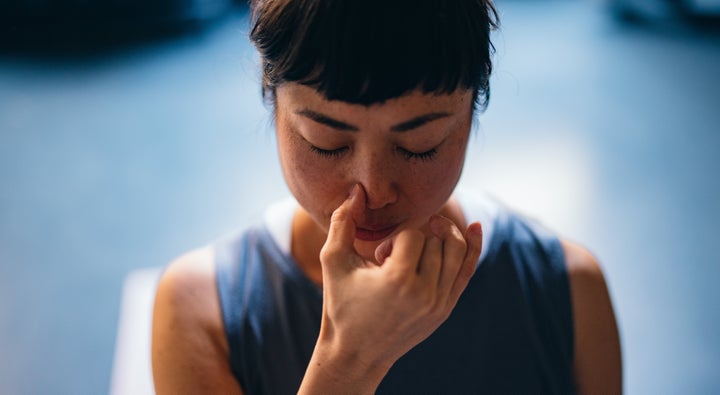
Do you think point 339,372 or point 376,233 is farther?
point 376,233

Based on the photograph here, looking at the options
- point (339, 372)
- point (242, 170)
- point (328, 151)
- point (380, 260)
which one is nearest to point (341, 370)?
point (339, 372)

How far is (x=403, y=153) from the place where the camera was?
70 cm

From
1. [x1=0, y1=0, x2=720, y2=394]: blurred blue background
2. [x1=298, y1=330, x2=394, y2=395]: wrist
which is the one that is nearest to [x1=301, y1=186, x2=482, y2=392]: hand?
[x1=298, y1=330, x2=394, y2=395]: wrist

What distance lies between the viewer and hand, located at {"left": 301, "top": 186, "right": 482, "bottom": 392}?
0.63m

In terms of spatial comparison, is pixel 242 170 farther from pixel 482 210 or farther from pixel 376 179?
pixel 376 179

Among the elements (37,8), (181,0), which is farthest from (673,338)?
(37,8)

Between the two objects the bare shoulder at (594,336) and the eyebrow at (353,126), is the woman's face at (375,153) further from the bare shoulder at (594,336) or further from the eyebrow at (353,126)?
the bare shoulder at (594,336)

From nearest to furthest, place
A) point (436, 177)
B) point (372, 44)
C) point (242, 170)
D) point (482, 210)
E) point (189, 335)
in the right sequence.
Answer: point (372, 44), point (436, 177), point (189, 335), point (482, 210), point (242, 170)

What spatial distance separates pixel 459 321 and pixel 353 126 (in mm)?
385

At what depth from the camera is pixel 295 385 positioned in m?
0.87

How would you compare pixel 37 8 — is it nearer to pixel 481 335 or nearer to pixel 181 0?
pixel 181 0

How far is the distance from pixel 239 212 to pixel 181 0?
5.78 ft

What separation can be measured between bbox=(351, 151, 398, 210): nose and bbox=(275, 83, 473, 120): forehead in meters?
0.05

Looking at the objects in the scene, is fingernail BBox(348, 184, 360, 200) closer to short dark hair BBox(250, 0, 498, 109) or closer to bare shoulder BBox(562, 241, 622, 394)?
short dark hair BBox(250, 0, 498, 109)
